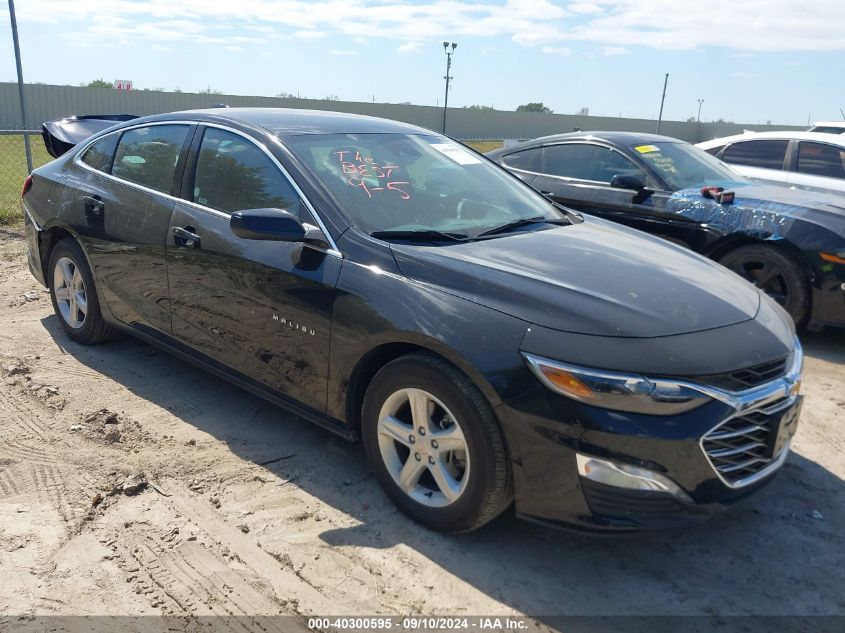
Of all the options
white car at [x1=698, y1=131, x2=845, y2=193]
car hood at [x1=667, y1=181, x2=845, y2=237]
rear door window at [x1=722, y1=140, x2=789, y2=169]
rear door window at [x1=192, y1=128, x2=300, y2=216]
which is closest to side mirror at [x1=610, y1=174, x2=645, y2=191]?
car hood at [x1=667, y1=181, x2=845, y2=237]

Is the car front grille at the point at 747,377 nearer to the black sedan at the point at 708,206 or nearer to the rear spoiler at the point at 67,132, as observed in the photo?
the black sedan at the point at 708,206

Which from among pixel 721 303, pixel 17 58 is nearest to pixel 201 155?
pixel 721 303

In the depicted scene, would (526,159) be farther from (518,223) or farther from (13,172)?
(13,172)

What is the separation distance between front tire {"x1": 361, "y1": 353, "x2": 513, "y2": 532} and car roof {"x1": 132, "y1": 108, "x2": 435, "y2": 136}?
1.58 meters

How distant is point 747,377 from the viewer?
9.20 feet

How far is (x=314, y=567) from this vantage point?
2.88m

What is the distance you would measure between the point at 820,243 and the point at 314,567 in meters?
4.51

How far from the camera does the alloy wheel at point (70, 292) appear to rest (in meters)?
5.04

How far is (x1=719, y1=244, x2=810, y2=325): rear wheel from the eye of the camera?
5621mm

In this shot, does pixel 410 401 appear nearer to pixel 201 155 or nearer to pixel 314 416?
pixel 314 416

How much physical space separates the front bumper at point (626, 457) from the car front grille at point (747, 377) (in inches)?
1.2

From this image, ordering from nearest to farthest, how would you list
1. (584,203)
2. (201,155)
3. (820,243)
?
(201,155) → (820,243) → (584,203)

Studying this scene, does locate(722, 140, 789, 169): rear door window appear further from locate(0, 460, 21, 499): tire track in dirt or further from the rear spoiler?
locate(0, 460, 21, 499): tire track in dirt

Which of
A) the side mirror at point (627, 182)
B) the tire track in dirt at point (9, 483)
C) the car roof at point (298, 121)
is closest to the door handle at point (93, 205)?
the car roof at point (298, 121)
